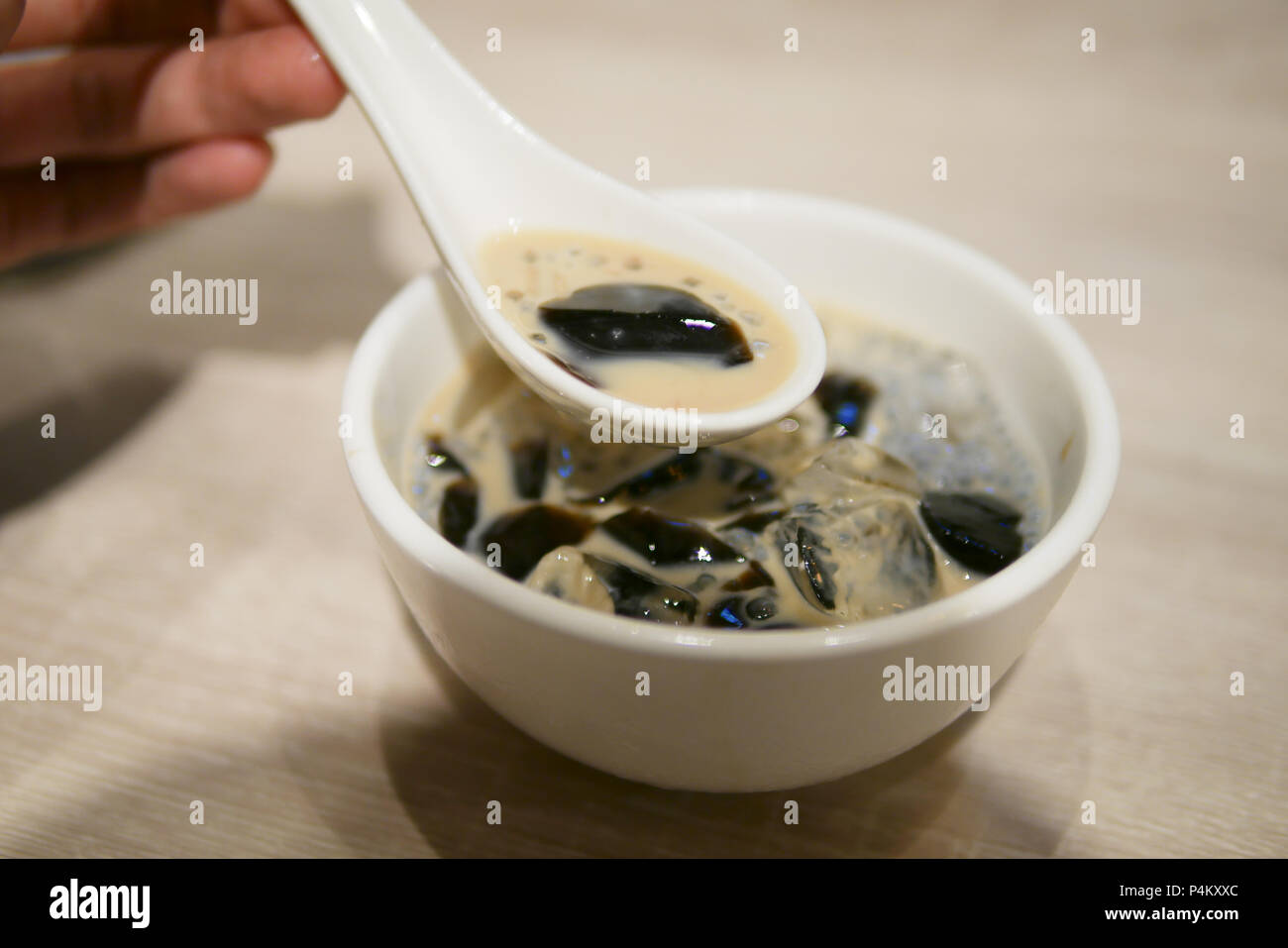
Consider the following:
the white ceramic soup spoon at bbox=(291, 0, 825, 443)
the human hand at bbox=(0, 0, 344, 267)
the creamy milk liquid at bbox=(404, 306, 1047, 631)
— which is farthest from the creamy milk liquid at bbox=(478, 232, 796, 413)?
the human hand at bbox=(0, 0, 344, 267)

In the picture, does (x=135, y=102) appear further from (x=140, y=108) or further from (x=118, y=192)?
(x=118, y=192)

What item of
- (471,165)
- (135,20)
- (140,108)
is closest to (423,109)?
(471,165)

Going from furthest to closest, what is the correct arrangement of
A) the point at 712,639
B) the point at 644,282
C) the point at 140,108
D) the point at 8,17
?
the point at 140,108 < the point at 644,282 < the point at 8,17 < the point at 712,639

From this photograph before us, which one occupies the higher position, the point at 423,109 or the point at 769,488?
the point at 423,109

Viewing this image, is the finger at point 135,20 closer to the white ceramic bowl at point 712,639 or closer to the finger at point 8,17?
the finger at point 8,17

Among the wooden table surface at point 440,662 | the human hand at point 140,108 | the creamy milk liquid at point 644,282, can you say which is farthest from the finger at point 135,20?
the creamy milk liquid at point 644,282
